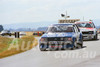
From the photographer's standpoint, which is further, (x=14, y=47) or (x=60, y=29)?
(x=14, y=47)

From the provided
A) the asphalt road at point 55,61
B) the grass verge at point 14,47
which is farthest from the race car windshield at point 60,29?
the asphalt road at point 55,61

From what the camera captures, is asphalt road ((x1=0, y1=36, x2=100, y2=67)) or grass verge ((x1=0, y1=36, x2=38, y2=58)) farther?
grass verge ((x1=0, y1=36, x2=38, y2=58))

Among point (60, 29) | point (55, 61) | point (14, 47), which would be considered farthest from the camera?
point (14, 47)

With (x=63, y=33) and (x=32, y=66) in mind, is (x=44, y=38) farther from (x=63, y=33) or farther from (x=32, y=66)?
(x=32, y=66)

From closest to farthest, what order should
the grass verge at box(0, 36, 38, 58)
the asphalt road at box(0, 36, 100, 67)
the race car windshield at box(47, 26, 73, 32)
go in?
the asphalt road at box(0, 36, 100, 67) < the grass verge at box(0, 36, 38, 58) < the race car windshield at box(47, 26, 73, 32)

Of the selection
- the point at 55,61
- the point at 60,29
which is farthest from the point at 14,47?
the point at 55,61

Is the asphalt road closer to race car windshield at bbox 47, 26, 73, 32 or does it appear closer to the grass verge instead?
the grass verge

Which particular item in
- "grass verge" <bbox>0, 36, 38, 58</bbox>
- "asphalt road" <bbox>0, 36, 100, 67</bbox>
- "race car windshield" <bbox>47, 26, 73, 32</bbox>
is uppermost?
"race car windshield" <bbox>47, 26, 73, 32</bbox>

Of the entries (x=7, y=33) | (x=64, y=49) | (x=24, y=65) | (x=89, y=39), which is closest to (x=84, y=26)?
(x=89, y=39)

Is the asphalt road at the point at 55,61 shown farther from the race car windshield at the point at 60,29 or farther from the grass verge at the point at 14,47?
the race car windshield at the point at 60,29

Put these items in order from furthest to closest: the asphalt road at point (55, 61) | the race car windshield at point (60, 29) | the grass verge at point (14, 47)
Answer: the race car windshield at point (60, 29), the grass verge at point (14, 47), the asphalt road at point (55, 61)

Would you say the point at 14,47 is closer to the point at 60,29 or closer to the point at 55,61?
the point at 60,29

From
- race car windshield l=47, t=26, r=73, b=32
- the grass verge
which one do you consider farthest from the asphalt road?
race car windshield l=47, t=26, r=73, b=32

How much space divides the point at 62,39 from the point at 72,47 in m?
0.74
